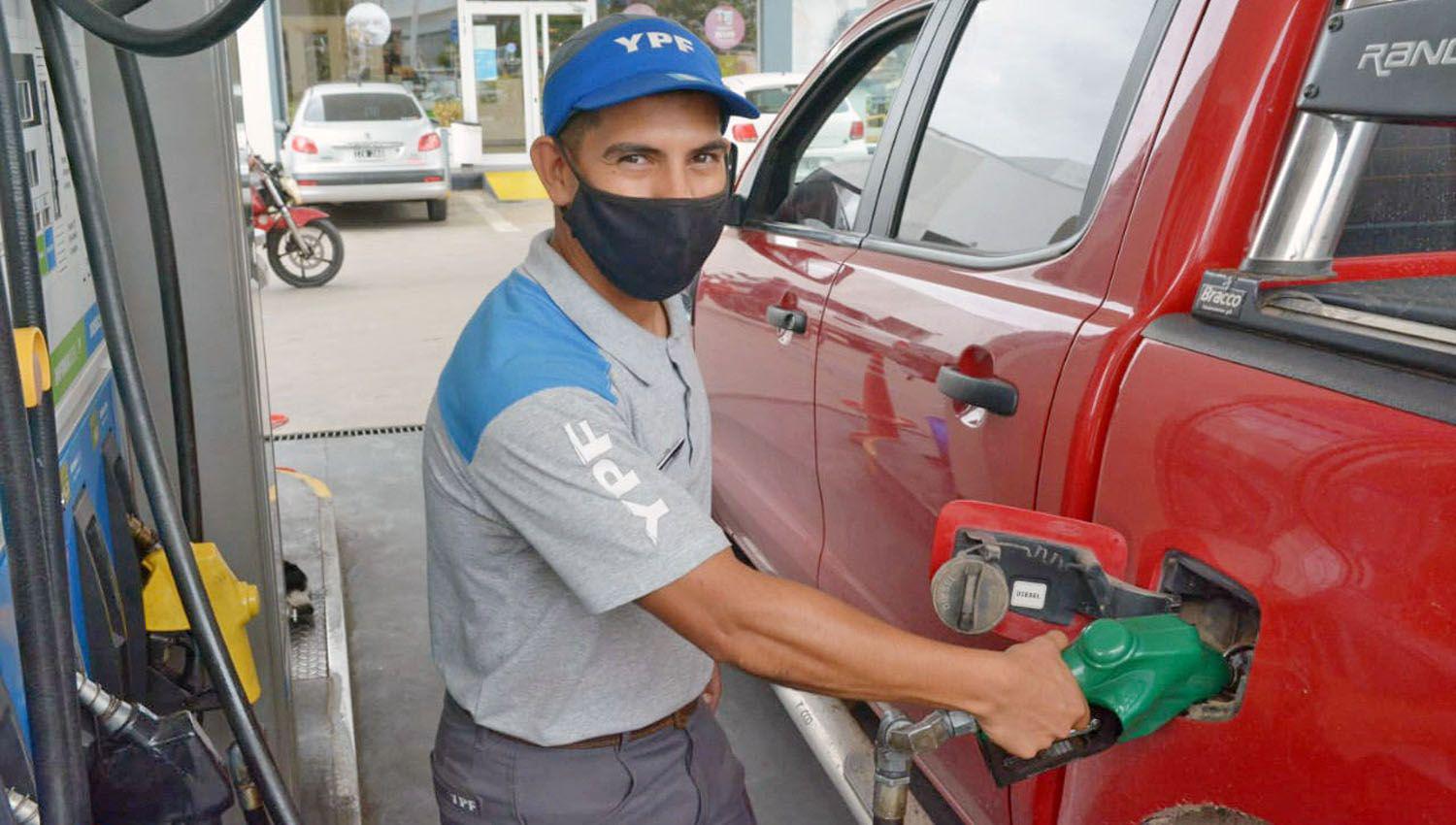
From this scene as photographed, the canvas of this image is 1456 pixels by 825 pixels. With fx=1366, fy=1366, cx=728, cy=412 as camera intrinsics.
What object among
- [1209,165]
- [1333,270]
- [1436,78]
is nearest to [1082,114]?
[1209,165]

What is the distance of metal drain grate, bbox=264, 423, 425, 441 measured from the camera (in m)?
6.90

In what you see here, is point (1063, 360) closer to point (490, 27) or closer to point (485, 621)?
point (485, 621)

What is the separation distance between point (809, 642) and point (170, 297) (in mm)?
1199

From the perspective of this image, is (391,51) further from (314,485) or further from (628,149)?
(628,149)

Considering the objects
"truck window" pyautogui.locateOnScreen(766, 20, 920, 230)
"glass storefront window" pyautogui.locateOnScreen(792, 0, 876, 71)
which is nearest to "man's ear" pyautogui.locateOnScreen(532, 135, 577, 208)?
"truck window" pyautogui.locateOnScreen(766, 20, 920, 230)

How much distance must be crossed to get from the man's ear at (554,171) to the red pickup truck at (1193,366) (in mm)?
720

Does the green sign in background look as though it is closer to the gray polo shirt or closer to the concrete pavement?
the gray polo shirt

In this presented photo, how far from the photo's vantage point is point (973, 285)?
245 cm

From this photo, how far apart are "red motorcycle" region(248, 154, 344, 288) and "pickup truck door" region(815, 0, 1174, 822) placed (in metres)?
9.52

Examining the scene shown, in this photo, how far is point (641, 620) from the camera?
6.26 ft

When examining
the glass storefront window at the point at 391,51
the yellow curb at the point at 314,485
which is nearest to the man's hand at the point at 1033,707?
the yellow curb at the point at 314,485

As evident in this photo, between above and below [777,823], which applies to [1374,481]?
above

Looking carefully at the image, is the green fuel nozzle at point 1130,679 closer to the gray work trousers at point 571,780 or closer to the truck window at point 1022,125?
the gray work trousers at point 571,780

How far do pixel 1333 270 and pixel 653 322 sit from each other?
94 cm
